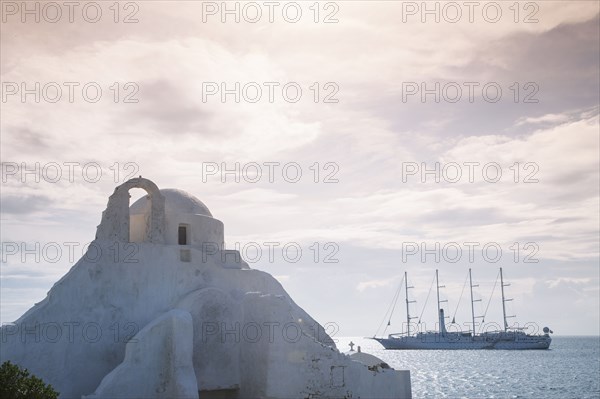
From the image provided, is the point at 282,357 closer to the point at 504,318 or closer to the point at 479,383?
the point at 479,383

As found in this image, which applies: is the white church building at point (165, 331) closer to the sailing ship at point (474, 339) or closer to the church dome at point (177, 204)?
the church dome at point (177, 204)

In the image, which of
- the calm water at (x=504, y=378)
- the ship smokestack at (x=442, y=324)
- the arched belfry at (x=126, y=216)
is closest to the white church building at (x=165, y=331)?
the arched belfry at (x=126, y=216)

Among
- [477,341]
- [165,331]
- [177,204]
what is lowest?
[477,341]

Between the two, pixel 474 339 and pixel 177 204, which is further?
pixel 474 339

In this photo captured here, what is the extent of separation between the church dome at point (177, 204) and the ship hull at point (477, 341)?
99.2 metres

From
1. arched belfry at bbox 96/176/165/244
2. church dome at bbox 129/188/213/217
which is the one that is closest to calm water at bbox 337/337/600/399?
church dome at bbox 129/188/213/217

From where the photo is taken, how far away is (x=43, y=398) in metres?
15.3

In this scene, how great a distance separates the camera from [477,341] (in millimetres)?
119312

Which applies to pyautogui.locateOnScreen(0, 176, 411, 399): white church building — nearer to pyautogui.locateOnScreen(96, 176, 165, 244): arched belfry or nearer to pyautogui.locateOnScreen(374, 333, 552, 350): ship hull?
pyautogui.locateOnScreen(96, 176, 165, 244): arched belfry

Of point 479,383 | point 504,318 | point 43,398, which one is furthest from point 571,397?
point 504,318

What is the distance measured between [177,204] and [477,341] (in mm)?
102634

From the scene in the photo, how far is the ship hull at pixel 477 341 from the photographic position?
118 meters

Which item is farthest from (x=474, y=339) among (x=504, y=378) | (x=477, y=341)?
(x=504, y=378)

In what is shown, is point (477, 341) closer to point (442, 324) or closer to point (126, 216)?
point (442, 324)
